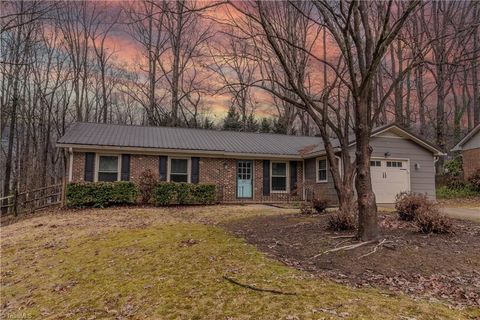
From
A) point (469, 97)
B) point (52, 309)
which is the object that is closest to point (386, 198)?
point (52, 309)

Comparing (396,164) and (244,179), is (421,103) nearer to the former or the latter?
(396,164)

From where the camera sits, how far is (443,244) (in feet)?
19.9

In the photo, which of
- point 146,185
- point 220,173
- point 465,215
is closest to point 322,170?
point 220,173

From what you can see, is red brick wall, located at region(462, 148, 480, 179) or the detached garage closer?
the detached garage

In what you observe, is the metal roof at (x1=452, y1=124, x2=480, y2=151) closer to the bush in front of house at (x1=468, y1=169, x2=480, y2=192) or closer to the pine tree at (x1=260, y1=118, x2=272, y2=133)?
the bush in front of house at (x1=468, y1=169, x2=480, y2=192)

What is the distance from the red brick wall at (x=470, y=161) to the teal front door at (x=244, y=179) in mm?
12634

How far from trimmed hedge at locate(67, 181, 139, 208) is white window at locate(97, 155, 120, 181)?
1533mm

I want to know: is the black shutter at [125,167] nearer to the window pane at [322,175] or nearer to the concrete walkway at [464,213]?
the window pane at [322,175]

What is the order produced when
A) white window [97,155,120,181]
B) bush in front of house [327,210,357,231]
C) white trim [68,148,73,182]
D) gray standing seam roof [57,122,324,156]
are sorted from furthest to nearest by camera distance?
1. gray standing seam roof [57,122,324,156]
2. white window [97,155,120,181]
3. white trim [68,148,73,182]
4. bush in front of house [327,210,357,231]

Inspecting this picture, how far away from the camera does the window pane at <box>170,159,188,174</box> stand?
16.3 metres

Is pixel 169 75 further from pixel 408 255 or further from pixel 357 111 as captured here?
pixel 408 255

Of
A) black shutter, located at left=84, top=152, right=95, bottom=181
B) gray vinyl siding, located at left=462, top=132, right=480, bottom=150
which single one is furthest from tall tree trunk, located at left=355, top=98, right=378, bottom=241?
gray vinyl siding, located at left=462, top=132, right=480, bottom=150

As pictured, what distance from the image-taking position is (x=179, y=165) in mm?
16469

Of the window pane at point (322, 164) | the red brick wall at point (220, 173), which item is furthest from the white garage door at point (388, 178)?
the red brick wall at point (220, 173)
